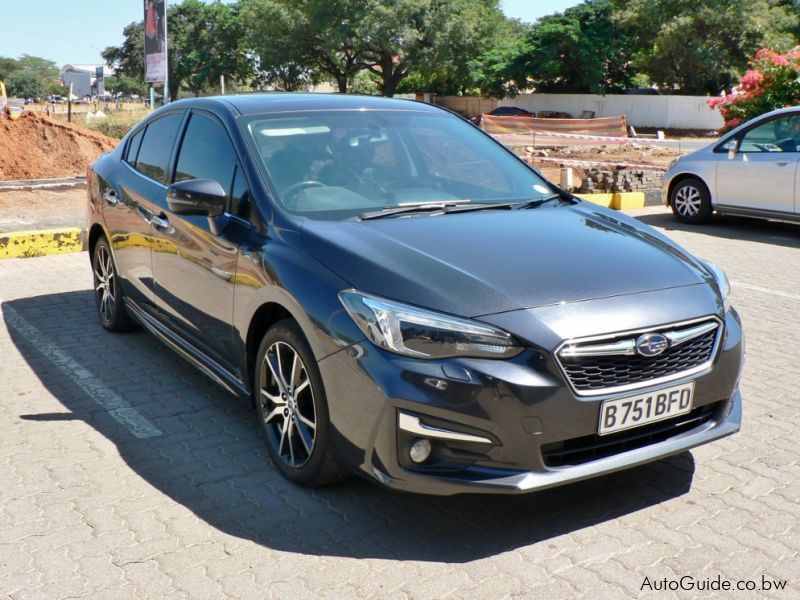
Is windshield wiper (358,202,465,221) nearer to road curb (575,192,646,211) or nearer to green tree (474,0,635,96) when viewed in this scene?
road curb (575,192,646,211)

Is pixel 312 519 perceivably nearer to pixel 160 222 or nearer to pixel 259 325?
pixel 259 325

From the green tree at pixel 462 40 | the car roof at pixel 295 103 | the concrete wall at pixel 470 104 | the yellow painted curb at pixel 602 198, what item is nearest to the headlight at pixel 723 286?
the car roof at pixel 295 103

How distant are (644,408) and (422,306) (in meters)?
0.94

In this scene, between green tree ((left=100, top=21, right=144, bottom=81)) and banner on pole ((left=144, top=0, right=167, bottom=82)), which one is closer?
banner on pole ((left=144, top=0, right=167, bottom=82))

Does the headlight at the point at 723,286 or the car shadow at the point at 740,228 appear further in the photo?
the car shadow at the point at 740,228

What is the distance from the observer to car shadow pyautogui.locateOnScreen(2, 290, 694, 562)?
11.5 ft

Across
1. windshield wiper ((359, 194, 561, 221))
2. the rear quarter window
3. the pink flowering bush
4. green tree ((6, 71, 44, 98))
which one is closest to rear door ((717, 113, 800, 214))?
the pink flowering bush

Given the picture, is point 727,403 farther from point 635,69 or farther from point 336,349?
point 635,69

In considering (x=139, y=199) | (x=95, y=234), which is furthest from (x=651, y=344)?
(x=95, y=234)

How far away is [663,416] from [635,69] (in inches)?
2144

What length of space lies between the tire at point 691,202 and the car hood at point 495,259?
791cm

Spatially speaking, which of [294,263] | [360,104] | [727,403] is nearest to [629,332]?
[727,403]

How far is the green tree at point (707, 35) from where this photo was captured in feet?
153

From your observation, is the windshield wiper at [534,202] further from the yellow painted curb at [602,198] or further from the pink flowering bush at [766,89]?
the pink flowering bush at [766,89]
